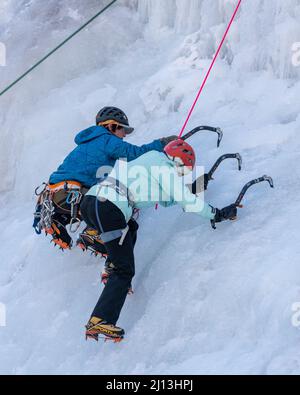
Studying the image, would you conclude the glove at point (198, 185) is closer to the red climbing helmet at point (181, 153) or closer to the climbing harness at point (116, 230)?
the red climbing helmet at point (181, 153)

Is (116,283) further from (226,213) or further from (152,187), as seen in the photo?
(226,213)

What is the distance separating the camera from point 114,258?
3.95m

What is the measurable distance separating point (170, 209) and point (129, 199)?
80cm

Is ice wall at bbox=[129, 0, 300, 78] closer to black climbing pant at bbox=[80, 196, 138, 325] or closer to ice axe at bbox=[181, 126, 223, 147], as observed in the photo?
ice axe at bbox=[181, 126, 223, 147]

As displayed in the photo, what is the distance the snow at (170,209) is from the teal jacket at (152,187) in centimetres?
37

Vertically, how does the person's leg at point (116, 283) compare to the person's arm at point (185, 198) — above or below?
below

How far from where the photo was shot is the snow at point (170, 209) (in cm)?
347

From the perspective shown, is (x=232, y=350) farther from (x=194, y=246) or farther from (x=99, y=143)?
(x=99, y=143)

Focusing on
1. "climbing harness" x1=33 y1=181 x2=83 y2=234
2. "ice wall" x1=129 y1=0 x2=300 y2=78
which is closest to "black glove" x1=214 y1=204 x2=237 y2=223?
"climbing harness" x1=33 y1=181 x2=83 y2=234

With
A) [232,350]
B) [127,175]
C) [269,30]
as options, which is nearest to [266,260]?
[232,350]

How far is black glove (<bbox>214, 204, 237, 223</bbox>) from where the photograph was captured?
156 inches

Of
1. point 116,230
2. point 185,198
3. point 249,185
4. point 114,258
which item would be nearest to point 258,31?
point 249,185

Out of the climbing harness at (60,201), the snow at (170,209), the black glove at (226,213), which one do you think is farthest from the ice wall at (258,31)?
the climbing harness at (60,201)

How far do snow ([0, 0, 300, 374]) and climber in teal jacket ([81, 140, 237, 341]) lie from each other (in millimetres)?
290
